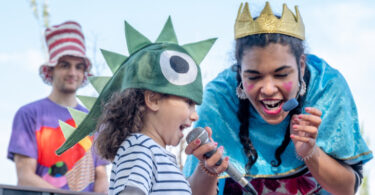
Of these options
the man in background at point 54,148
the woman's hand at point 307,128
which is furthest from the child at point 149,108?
the man in background at point 54,148

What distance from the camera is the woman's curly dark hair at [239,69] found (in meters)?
2.45

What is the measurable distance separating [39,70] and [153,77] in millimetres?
2426

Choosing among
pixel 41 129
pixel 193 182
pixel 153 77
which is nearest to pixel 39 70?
pixel 41 129

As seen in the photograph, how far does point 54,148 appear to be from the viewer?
11.9 ft

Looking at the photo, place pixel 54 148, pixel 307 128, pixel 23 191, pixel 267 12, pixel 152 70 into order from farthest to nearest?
pixel 54 148 → pixel 23 191 → pixel 267 12 → pixel 307 128 → pixel 152 70

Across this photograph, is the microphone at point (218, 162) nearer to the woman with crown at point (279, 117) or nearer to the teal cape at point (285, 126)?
the woman with crown at point (279, 117)

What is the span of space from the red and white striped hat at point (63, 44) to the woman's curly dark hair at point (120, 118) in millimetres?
1985

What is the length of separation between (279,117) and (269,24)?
1.33 ft

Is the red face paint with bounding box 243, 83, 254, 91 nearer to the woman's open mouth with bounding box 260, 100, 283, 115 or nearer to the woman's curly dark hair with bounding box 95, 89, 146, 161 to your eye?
the woman's open mouth with bounding box 260, 100, 283, 115

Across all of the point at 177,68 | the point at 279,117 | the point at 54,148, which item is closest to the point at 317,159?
the point at 279,117

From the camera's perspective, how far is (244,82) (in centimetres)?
248

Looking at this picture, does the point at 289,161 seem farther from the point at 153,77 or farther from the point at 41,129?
the point at 41,129

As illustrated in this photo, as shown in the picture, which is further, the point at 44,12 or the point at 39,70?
the point at 44,12

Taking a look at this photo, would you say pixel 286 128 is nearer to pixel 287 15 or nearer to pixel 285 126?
pixel 285 126
